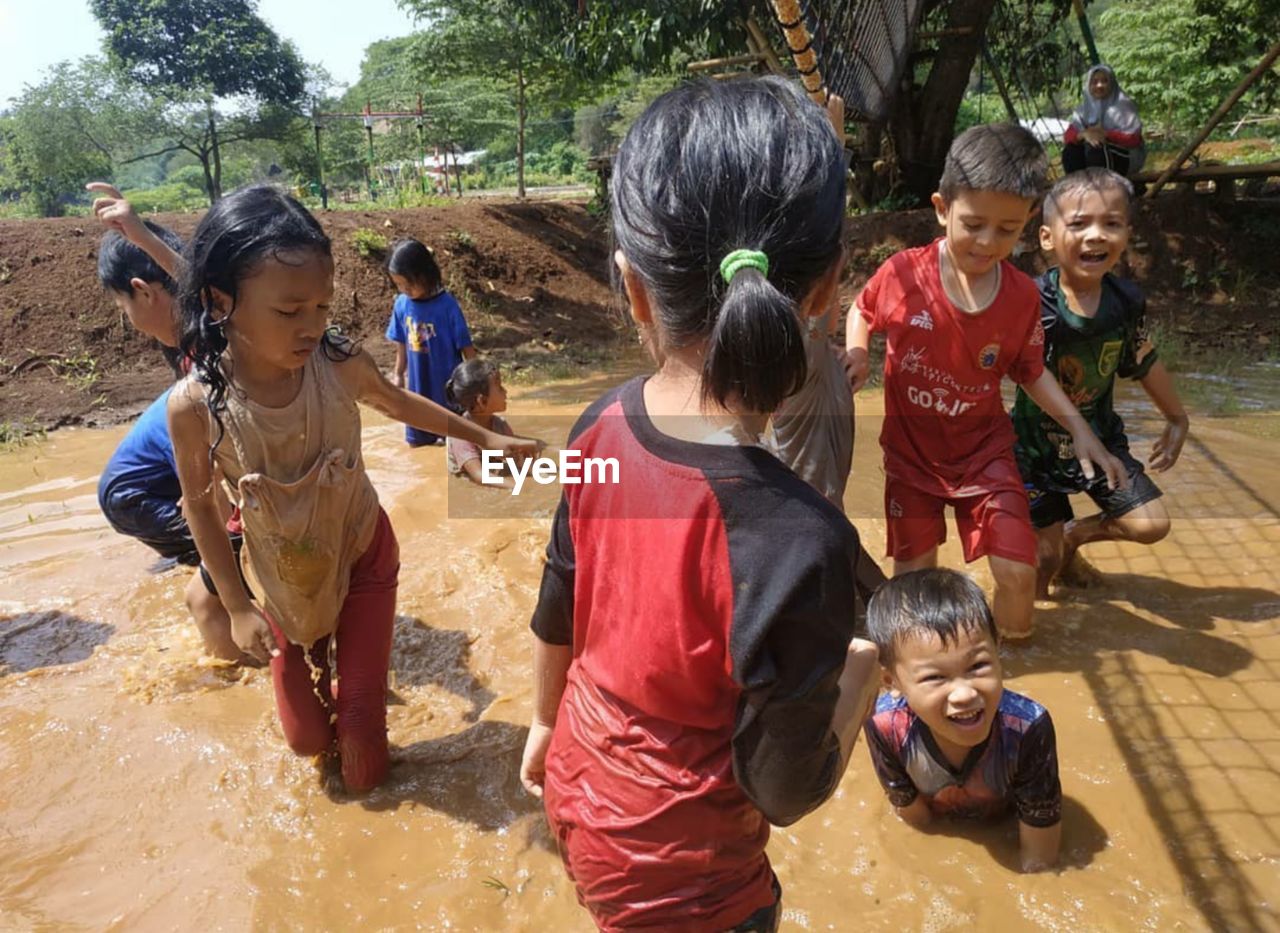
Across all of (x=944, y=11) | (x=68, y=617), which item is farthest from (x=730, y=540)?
(x=944, y=11)

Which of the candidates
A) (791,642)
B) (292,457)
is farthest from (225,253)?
(791,642)

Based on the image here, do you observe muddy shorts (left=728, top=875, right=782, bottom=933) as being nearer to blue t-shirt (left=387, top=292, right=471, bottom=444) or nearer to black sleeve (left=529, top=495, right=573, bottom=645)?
black sleeve (left=529, top=495, right=573, bottom=645)

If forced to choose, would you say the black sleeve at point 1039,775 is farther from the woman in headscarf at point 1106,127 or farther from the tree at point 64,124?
the tree at point 64,124

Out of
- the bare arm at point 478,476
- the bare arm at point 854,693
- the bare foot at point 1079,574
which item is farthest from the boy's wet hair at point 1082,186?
the bare arm at point 478,476

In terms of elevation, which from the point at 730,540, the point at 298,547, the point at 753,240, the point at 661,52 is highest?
the point at 661,52

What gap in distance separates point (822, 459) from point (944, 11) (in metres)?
8.97

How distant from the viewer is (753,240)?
0.97 m

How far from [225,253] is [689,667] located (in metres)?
1.62

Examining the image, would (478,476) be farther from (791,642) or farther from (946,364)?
(791,642)

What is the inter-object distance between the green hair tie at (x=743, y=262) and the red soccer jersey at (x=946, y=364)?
2.08 meters

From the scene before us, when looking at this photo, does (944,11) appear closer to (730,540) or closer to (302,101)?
(730,540)

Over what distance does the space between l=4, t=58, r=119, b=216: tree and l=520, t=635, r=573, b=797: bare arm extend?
2647 centimetres

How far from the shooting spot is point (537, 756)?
1558mm

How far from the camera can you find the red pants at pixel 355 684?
256 cm
